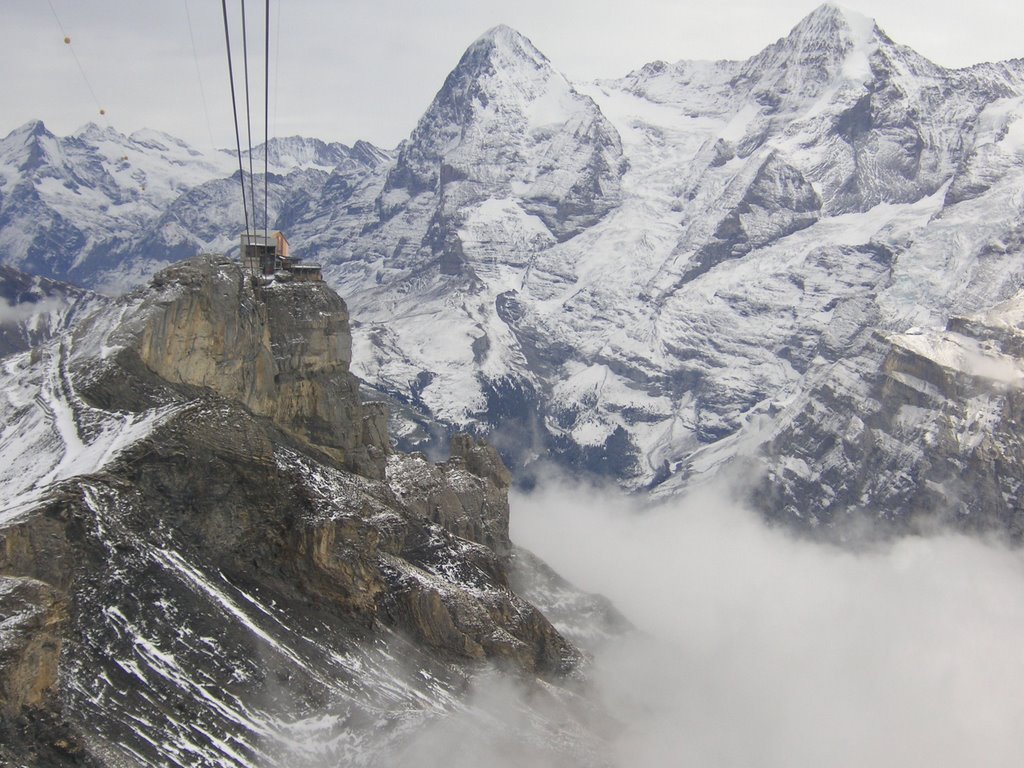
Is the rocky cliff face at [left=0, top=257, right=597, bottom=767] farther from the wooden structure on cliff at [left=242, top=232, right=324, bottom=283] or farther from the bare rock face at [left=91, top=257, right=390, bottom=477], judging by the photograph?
the wooden structure on cliff at [left=242, top=232, right=324, bottom=283]

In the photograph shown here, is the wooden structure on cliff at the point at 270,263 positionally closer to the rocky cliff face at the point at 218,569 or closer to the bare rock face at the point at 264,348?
the bare rock face at the point at 264,348

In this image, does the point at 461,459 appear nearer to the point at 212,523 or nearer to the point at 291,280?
the point at 291,280

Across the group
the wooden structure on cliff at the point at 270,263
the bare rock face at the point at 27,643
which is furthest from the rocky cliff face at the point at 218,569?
the wooden structure on cliff at the point at 270,263

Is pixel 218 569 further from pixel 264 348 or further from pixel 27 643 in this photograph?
pixel 264 348

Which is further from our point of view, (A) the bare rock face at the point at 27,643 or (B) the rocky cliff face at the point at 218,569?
(B) the rocky cliff face at the point at 218,569

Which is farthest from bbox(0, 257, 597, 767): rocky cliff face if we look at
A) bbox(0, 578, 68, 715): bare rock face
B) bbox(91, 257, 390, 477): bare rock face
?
bbox(91, 257, 390, 477): bare rock face

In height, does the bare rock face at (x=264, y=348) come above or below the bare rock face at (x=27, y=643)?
above

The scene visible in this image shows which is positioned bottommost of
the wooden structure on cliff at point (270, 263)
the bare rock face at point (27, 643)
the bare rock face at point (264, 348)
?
the bare rock face at point (27, 643)

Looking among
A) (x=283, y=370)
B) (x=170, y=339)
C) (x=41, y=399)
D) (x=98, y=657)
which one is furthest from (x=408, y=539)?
(x=98, y=657)

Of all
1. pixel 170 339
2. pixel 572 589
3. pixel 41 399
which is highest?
pixel 170 339
